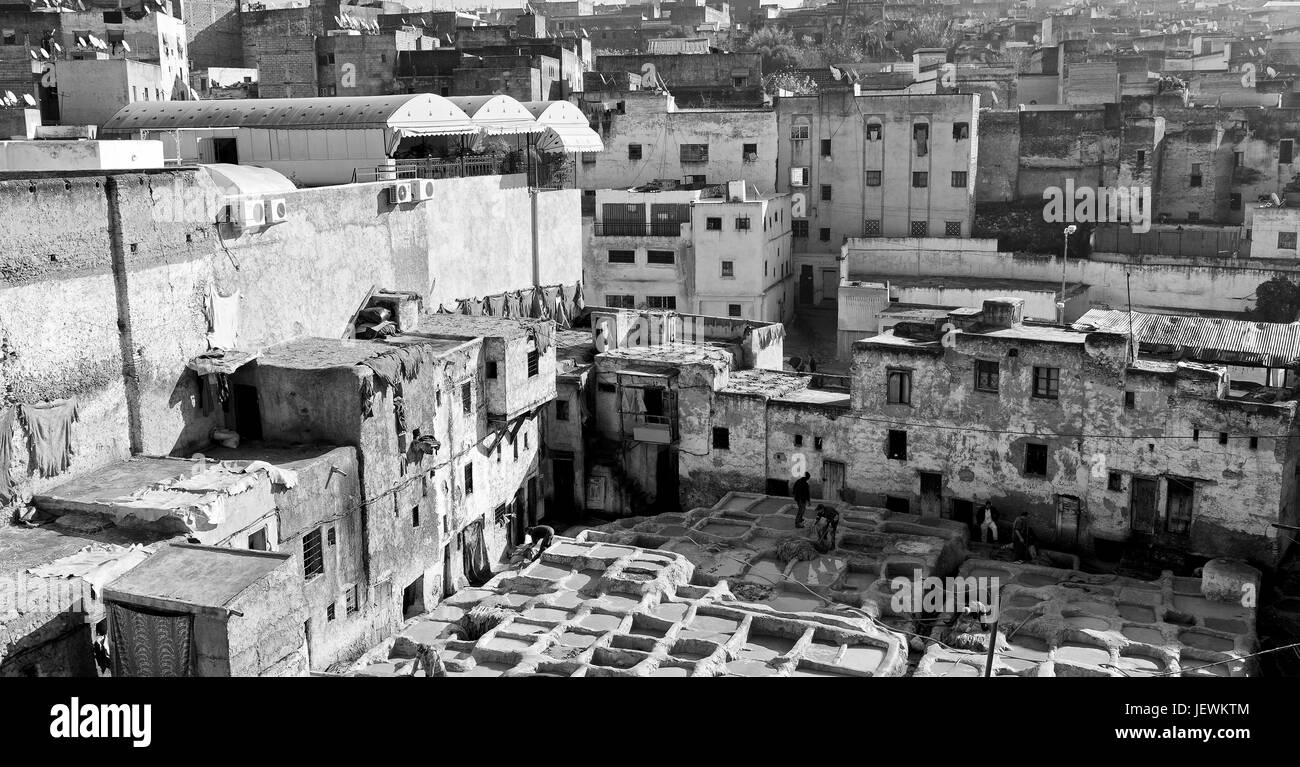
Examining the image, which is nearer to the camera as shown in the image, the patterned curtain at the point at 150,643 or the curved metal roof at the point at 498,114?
the patterned curtain at the point at 150,643

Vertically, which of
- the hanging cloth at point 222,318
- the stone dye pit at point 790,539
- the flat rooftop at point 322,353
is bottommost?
the stone dye pit at point 790,539

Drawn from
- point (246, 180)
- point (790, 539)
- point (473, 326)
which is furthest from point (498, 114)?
point (790, 539)

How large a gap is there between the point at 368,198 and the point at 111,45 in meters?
32.0

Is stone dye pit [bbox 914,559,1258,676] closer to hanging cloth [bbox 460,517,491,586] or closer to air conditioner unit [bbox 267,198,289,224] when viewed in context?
hanging cloth [bbox 460,517,491,586]

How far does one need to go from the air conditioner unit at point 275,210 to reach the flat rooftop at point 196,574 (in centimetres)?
804

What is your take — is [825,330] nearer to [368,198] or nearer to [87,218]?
[368,198]

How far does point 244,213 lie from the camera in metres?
24.3

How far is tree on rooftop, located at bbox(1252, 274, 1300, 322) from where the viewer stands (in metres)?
41.8

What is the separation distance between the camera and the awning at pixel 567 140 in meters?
39.9

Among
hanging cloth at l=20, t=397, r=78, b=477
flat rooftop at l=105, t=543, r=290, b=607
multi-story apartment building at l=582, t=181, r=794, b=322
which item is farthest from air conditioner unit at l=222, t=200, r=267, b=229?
multi-story apartment building at l=582, t=181, r=794, b=322

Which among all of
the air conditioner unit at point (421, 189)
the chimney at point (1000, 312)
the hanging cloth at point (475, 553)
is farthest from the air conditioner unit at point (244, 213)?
the chimney at point (1000, 312)

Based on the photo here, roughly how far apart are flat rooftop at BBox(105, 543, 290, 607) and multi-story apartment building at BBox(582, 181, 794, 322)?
30.8 metres

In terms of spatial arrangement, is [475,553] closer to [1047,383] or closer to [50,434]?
[50,434]

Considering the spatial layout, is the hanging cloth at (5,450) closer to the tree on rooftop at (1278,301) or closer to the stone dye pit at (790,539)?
the stone dye pit at (790,539)
